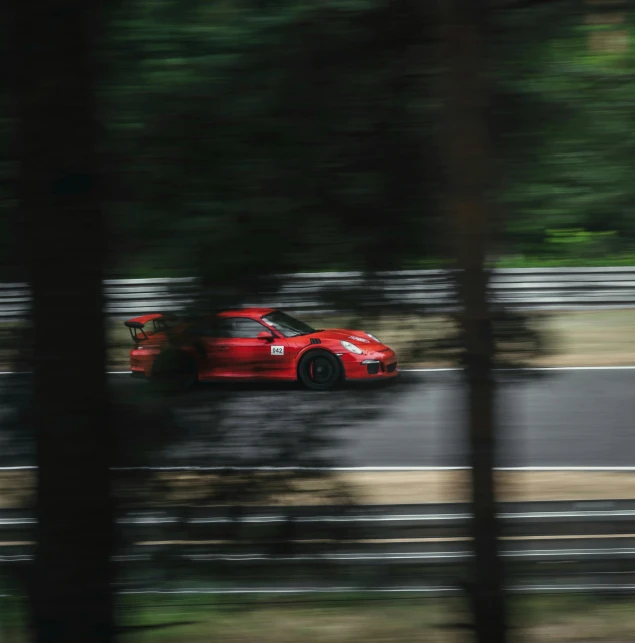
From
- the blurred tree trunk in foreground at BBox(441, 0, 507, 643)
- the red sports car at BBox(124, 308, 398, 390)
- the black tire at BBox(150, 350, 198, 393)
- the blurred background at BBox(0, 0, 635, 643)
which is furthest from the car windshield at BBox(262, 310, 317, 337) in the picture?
the blurred tree trunk in foreground at BBox(441, 0, 507, 643)

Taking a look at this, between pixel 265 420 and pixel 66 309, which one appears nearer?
pixel 66 309

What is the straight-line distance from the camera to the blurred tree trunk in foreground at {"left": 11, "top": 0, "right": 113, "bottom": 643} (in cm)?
319

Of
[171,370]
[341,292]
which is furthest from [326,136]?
[171,370]

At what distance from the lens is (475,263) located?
3.08 m

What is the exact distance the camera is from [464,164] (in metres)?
3.04

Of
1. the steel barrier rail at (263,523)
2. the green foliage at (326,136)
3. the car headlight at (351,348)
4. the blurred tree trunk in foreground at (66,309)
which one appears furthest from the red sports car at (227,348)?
the steel barrier rail at (263,523)

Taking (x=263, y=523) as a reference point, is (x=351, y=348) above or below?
above

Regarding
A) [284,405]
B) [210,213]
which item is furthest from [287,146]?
[284,405]

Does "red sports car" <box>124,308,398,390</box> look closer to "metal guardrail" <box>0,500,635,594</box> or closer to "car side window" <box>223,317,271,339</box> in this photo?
"car side window" <box>223,317,271,339</box>

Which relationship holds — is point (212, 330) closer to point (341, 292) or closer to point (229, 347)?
point (229, 347)

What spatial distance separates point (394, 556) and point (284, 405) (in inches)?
53.6

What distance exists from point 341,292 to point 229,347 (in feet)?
1.83

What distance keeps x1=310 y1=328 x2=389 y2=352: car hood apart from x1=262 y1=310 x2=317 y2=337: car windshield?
0.20 ft

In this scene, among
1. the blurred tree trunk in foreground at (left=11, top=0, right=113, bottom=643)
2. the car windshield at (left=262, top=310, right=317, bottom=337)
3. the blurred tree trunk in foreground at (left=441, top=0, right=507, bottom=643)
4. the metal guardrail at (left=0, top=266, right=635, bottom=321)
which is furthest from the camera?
the car windshield at (left=262, top=310, right=317, bottom=337)
